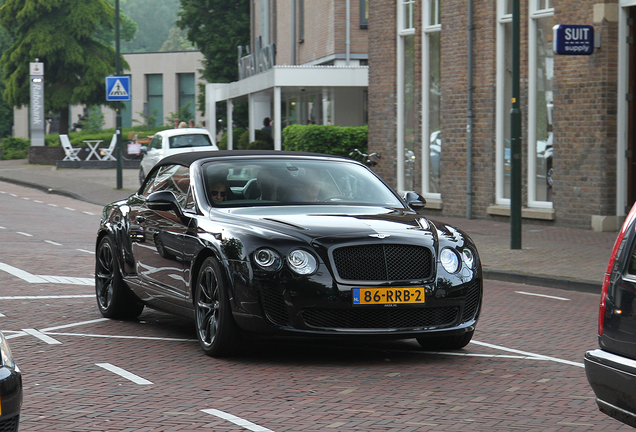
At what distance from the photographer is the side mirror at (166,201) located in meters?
8.19

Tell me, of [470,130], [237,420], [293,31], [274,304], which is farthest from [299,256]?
[293,31]

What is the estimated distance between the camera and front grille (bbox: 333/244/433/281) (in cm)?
695

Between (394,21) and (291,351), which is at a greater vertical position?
(394,21)

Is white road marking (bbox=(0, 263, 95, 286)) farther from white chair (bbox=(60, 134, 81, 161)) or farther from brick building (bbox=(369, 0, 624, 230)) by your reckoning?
white chair (bbox=(60, 134, 81, 161))

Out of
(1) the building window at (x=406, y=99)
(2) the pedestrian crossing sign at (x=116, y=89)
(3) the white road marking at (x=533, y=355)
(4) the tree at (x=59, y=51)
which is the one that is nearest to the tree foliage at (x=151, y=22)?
(4) the tree at (x=59, y=51)

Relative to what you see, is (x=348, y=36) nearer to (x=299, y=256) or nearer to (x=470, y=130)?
(x=470, y=130)

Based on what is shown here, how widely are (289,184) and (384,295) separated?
5.22ft

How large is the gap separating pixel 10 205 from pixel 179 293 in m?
17.9

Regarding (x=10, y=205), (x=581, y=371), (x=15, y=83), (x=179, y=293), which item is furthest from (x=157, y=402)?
(x=15, y=83)

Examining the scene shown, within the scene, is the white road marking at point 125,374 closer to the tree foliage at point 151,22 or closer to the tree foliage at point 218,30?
the tree foliage at point 218,30

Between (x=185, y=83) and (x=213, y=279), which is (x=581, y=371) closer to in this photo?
(x=213, y=279)

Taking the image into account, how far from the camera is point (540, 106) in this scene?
19016 mm

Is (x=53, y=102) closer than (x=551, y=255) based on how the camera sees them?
No

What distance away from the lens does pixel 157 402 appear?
5992 millimetres
